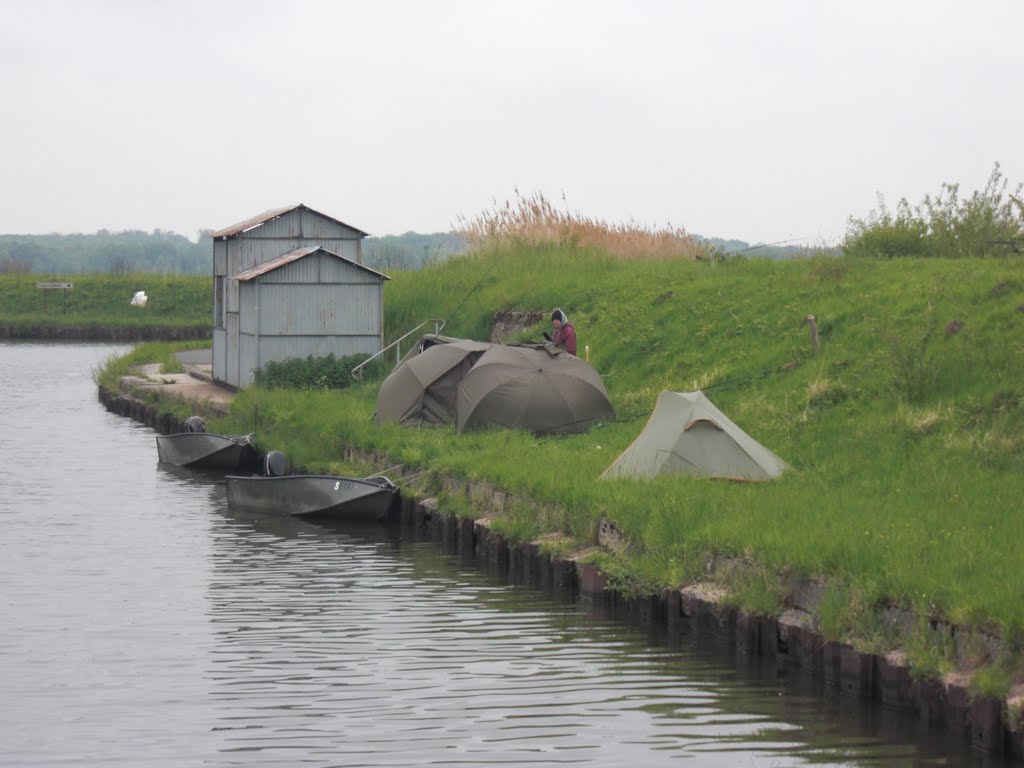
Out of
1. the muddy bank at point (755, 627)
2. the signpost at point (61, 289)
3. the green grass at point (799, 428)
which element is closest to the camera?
the muddy bank at point (755, 627)

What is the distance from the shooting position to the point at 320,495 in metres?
22.8

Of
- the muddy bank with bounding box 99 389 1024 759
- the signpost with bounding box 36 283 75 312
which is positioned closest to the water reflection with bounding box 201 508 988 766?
the muddy bank with bounding box 99 389 1024 759

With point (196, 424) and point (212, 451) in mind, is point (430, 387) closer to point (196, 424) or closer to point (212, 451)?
point (212, 451)

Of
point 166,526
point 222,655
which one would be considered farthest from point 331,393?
point 222,655

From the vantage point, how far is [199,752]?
11.1 metres

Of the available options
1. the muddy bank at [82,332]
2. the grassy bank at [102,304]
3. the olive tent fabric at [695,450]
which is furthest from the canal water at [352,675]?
the grassy bank at [102,304]

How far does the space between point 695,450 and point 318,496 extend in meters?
6.91

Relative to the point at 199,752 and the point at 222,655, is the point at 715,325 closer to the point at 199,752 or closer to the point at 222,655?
the point at 222,655

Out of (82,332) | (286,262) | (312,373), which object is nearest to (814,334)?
(312,373)

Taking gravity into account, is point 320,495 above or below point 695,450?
below

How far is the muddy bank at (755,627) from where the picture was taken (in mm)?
10922

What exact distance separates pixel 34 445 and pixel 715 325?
15849 mm

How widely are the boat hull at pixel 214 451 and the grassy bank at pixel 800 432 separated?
1.88ft

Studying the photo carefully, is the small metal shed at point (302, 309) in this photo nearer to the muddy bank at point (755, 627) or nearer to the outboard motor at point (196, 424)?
the outboard motor at point (196, 424)
